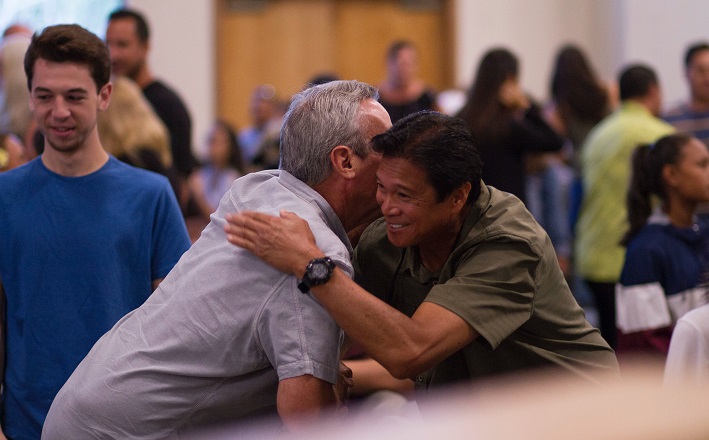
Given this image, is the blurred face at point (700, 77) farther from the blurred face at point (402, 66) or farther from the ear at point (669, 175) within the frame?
the ear at point (669, 175)

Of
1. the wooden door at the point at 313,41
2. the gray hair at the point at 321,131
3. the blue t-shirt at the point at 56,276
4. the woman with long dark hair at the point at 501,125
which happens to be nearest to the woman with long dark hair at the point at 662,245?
the woman with long dark hair at the point at 501,125

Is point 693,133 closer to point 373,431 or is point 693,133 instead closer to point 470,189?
point 470,189

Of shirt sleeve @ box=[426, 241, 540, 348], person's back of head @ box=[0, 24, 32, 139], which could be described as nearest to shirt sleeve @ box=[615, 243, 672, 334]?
shirt sleeve @ box=[426, 241, 540, 348]

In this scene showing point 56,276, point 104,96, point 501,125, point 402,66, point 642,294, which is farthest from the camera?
point 402,66

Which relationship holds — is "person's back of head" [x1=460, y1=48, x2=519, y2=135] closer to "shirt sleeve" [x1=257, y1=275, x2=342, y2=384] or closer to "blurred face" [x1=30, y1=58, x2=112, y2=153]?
"blurred face" [x1=30, y1=58, x2=112, y2=153]

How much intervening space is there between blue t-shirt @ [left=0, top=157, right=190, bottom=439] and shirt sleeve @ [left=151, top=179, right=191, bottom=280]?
39 mm

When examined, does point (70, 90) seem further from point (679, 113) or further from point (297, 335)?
point (679, 113)

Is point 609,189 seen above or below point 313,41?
below

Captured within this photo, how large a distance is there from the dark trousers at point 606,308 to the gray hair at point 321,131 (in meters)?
3.03

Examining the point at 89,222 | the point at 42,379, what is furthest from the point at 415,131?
the point at 42,379

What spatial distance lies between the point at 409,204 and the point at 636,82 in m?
3.47

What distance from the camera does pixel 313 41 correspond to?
1025 cm

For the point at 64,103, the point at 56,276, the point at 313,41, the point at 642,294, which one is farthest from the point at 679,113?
the point at 313,41

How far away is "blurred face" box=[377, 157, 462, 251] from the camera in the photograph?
2.17 metres
